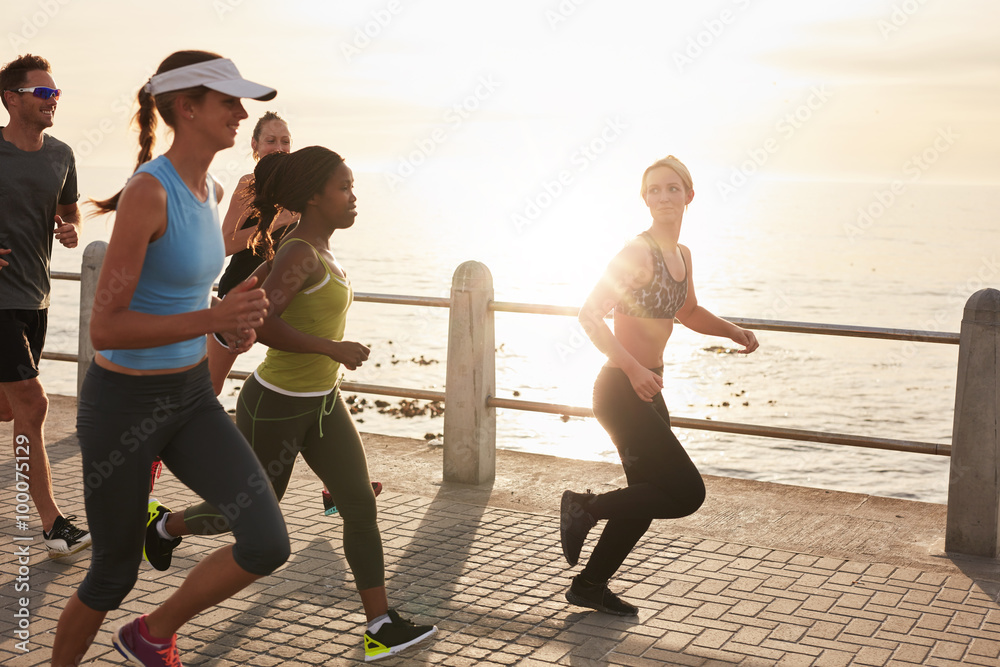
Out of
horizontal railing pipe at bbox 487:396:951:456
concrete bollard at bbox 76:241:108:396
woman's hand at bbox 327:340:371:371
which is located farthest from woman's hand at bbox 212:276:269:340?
concrete bollard at bbox 76:241:108:396

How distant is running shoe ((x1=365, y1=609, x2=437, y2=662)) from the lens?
4.29 meters

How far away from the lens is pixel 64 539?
5.46 m

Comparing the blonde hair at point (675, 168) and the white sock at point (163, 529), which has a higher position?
the blonde hair at point (675, 168)

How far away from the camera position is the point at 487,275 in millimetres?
7375

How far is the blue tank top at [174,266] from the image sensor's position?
10.7 ft

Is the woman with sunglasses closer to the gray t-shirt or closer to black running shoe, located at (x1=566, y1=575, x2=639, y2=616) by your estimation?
black running shoe, located at (x1=566, y1=575, x2=639, y2=616)

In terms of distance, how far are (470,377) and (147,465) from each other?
4.01m

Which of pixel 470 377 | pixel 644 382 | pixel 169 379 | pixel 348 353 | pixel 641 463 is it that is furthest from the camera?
pixel 470 377

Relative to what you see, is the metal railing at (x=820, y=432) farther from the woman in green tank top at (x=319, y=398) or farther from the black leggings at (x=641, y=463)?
the woman in green tank top at (x=319, y=398)

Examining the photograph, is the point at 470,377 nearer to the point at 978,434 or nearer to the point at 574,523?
the point at 574,523

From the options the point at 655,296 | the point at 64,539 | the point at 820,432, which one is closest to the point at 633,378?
the point at 655,296

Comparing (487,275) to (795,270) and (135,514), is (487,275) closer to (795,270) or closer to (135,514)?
(135,514)

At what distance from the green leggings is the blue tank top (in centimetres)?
88

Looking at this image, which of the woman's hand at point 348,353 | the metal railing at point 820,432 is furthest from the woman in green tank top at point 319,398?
the metal railing at point 820,432
